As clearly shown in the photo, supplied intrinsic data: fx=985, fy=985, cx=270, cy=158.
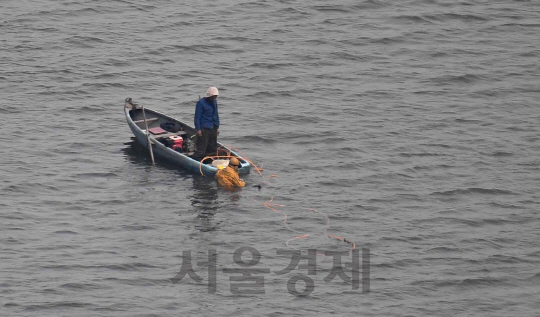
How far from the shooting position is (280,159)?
26594 mm

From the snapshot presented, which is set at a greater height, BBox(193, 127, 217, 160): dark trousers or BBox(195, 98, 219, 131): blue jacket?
BBox(195, 98, 219, 131): blue jacket

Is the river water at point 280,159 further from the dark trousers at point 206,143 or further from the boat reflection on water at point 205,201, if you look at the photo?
the dark trousers at point 206,143

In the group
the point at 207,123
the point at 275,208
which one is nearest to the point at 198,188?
the point at 207,123

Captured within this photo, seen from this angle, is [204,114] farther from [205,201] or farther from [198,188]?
[205,201]

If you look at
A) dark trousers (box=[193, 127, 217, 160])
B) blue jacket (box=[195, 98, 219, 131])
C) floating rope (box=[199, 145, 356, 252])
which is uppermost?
blue jacket (box=[195, 98, 219, 131])

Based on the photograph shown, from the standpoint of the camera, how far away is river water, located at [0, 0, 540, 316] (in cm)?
1978

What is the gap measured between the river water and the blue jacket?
1.33m

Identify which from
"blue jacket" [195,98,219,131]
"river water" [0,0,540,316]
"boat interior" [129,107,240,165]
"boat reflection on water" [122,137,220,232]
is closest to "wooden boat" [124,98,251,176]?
"boat interior" [129,107,240,165]

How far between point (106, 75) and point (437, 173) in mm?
12514

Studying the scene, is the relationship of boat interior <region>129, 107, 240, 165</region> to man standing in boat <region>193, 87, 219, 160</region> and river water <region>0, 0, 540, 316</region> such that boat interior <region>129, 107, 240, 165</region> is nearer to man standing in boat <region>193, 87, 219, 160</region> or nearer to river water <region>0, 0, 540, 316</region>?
man standing in boat <region>193, 87, 219, 160</region>

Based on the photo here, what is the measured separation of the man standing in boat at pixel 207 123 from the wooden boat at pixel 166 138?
0.28 meters

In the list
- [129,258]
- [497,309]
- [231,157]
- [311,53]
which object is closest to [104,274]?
[129,258]

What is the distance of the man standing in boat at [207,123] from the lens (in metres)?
24.9

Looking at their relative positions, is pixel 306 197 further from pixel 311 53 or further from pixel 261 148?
pixel 311 53
